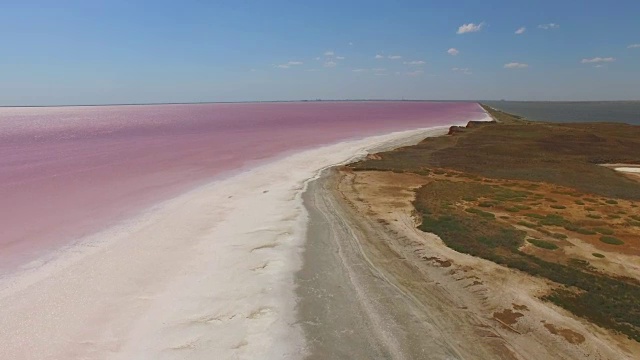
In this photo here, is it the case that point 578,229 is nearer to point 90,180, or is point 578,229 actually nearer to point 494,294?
point 494,294

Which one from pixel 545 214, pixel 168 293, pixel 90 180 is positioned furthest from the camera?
pixel 90 180

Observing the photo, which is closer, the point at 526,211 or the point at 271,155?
the point at 526,211

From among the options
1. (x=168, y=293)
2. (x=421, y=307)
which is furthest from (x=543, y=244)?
(x=168, y=293)

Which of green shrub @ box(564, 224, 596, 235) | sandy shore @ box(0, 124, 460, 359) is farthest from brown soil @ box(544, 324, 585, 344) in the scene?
green shrub @ box(564, 224, 596, 235)

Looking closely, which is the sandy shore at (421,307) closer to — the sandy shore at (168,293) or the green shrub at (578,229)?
the sandy shore at (168,293)

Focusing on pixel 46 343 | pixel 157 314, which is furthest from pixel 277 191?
pixel 46 343

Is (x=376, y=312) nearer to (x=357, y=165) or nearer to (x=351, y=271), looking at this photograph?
(x=351, y=271)

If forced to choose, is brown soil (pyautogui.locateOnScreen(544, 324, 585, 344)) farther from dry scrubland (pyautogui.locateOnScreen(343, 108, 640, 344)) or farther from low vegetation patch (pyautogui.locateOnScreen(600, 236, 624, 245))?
low vegetation patch (pyautogui.locateOnScreen(600, 236, 624, 245))
